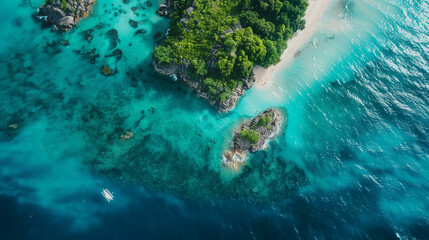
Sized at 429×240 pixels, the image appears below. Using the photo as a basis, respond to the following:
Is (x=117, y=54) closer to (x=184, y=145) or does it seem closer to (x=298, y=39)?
(x=184, y=145)

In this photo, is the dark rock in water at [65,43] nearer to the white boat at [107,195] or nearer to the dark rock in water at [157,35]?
the dark rock in water at [157,35]

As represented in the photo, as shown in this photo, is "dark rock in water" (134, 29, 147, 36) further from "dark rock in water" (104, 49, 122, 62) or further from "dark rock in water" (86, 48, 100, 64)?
"dark rock in water" (86, 48, 100, 64)

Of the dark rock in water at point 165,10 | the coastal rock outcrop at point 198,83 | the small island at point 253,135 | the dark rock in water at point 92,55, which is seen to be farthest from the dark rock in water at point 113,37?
the small island at point 253,135

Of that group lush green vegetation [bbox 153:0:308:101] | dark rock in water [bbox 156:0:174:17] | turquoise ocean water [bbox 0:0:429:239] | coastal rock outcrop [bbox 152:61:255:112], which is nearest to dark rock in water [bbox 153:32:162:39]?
turquoise ocean water [bbox 0:0:429:239]

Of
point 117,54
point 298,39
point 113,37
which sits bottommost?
point 117,54

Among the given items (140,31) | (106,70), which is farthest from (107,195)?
(140,31)
